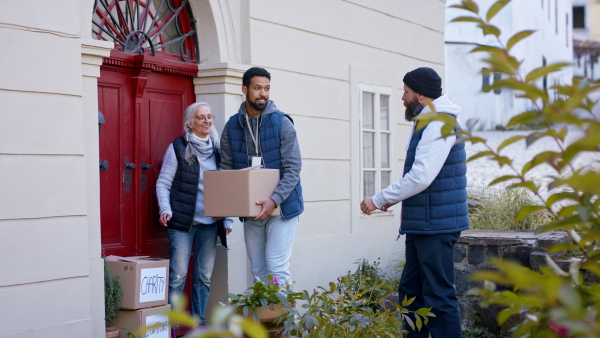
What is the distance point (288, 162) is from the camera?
539 cm

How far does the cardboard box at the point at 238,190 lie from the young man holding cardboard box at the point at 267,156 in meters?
0.12

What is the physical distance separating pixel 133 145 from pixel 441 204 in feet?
7.90

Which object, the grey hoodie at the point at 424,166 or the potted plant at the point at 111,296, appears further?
the potted plant at the point at 111,296

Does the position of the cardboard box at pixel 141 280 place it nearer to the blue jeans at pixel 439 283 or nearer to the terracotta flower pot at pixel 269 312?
the terracotta flower pot at pixel 269 312

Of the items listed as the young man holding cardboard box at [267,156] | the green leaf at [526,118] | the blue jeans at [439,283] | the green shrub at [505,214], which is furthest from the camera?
the green shrub at [505,214]

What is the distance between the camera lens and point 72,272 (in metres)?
4.92

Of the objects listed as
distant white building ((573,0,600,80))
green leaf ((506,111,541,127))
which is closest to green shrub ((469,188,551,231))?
green leaf ((506,111,541,127))

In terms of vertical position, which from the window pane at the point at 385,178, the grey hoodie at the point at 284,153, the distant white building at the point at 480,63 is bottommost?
the window pane at the point at 385,178

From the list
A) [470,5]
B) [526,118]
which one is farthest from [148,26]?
[526,118]

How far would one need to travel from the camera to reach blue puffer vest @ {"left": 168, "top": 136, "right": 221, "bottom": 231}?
227 inches

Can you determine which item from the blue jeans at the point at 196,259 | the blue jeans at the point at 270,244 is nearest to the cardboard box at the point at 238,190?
the blue jeans at the point at 270,244

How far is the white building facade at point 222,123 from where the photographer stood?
4.67 m

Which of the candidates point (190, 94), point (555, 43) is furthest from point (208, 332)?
point (555, 43)

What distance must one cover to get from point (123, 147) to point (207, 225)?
841 mm
